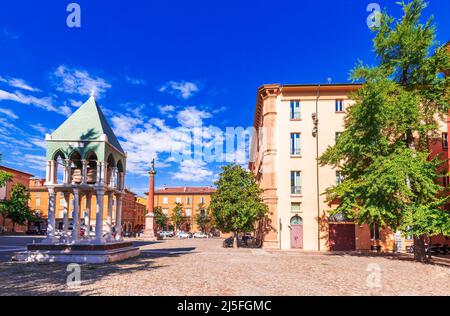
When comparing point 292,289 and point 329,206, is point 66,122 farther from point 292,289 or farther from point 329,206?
point 329,206

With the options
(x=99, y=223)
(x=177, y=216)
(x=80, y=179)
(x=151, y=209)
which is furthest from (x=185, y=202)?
(x=99, y=223)

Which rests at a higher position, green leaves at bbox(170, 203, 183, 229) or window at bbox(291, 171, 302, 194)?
window at bbox(291, 171, 302, 194)

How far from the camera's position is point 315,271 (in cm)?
1575

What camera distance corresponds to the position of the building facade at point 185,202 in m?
88.5

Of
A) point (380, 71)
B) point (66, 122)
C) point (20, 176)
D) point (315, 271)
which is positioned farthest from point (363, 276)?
point (20, 176)

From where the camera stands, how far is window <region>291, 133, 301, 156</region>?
33.3 m

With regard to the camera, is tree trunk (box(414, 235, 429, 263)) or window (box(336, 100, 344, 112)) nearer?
tree trunk (box(414, 235, 429, 263))

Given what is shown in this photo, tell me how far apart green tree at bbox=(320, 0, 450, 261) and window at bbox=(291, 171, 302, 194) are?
985cm

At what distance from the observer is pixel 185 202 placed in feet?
295

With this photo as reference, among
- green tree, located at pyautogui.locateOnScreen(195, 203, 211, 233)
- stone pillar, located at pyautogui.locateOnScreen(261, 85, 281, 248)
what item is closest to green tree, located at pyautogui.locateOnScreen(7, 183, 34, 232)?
green tree, located at pyautogui.locateOnScreen(195, 203, 211, 233)

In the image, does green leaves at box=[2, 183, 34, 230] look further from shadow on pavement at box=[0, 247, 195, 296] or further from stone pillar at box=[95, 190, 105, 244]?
stone pillar at box=[95, 190, 105, 244]

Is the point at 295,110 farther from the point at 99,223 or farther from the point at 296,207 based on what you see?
the point at 99,223

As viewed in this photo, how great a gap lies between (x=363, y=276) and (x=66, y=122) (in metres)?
18.0
